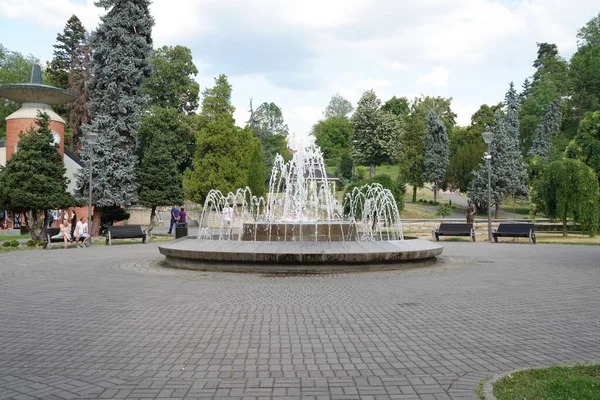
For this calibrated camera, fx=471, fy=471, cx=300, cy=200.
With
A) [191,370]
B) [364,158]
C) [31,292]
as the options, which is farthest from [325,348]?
[364,158]

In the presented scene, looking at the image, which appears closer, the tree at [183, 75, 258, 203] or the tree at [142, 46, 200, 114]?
the tree at [183, 75, 258, 203]

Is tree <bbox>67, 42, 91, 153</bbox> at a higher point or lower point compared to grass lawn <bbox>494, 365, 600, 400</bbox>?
higher

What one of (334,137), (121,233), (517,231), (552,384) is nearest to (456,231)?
(517,231)

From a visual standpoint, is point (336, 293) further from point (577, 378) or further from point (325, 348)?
point (577, 378)

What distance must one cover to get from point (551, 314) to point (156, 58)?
44.7 metres

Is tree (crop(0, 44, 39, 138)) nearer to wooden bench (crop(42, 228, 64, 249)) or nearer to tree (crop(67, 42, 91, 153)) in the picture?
tree (crop(67, 42, 91, 153))

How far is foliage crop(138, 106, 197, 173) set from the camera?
43031mm

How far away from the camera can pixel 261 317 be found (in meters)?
6.59

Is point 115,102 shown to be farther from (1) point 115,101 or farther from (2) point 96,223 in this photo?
(2) point 96,223

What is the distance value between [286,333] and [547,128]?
62.6 metres

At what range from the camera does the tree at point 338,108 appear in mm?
111875

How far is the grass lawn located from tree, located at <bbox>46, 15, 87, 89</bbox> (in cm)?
5369

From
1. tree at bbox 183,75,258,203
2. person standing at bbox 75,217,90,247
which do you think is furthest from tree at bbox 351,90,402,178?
person standing at bbox 75,217,90,247

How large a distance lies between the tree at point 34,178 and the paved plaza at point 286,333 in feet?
32.3
